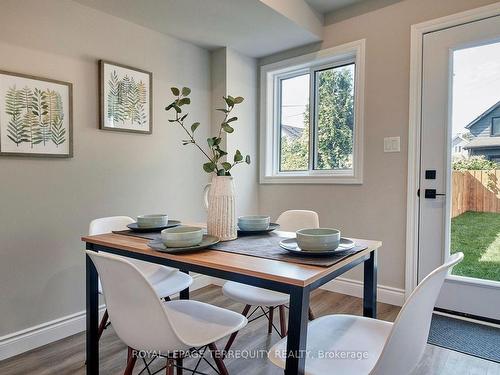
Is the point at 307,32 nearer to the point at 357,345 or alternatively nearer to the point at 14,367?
the point at 357,345

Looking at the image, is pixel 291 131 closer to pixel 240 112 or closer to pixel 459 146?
pixel 240 112

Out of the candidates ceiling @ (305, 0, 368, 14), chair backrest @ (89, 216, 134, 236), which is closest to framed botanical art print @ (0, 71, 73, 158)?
chair backrest @ (89, 216, 134, 236)

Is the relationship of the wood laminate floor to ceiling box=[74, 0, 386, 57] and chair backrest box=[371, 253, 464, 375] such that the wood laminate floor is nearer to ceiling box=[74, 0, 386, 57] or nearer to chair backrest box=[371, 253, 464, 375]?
chair backrest box=[371, 253, 464, 375]

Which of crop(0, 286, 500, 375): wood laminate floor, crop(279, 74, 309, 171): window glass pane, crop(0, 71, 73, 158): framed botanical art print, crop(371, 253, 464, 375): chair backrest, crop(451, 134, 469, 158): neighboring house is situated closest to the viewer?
crop(371, 253, 464, 375): chair backrest

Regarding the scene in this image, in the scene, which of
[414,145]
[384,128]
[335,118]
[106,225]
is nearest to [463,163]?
[414,145]

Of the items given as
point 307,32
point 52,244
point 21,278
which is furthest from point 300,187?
point 21,278

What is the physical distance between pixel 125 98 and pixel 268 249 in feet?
5.83

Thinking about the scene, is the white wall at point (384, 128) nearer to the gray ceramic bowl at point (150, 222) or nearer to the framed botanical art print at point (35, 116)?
the gray ceramic bowl at point (150, 222)

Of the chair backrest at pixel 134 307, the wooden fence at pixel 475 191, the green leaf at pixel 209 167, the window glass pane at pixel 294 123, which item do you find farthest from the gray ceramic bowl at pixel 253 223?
the window glass pane at pixel 294 123

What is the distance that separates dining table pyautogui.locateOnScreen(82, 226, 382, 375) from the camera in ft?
3.20

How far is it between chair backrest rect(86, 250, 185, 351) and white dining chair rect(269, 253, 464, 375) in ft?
1.19

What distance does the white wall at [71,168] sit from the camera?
198cm

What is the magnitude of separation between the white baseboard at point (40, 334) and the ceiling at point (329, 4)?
2.91 m

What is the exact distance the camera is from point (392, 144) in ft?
8.50
